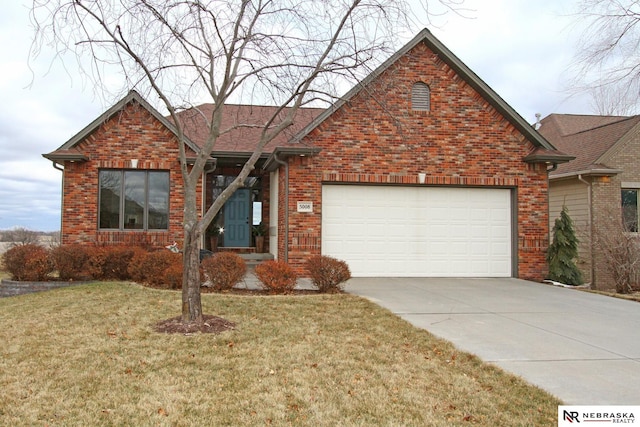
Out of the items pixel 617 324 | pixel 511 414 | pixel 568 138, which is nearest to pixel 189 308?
pixel 511 414

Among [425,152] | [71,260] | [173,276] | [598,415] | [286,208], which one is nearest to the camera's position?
[598,415]

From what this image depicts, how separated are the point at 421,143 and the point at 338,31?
620cm

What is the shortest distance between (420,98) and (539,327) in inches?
303

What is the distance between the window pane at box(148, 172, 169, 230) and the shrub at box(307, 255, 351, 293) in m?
5.61

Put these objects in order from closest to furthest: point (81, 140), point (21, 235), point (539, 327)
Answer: point (539, 327)
point (81, 140)
point (21, 235)

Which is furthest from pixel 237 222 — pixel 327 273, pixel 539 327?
pixel 539 327

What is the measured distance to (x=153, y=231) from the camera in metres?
13.6

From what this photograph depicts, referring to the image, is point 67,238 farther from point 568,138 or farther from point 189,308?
point 568,138

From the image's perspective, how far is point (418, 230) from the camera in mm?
13180

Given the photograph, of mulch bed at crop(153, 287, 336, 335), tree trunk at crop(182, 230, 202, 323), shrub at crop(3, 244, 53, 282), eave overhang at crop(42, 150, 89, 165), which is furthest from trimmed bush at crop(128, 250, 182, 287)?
eave overhang at crop(42, 150, 89, 165)

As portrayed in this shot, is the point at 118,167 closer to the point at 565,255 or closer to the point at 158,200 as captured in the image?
the point at 158,200

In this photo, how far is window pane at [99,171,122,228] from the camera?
13.5 m

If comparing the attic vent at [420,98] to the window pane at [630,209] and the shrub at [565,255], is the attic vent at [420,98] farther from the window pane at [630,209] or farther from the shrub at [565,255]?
the window pane at [630,209]

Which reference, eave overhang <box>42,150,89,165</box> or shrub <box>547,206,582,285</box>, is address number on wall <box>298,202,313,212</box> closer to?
eave overhang <box>42,150,89,165</box>
